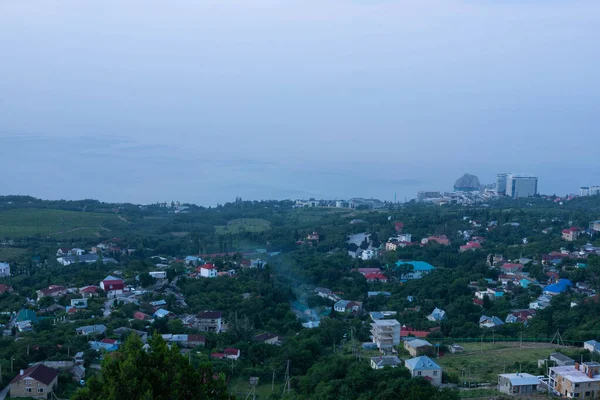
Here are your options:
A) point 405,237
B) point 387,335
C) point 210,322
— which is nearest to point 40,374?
point 210,322

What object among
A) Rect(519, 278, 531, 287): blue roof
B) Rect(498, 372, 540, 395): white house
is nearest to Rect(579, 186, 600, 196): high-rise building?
Rect(519, 278, 531, 287): blue roof

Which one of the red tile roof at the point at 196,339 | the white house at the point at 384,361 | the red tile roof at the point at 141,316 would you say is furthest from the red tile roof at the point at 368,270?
the white house at the point at 384,361

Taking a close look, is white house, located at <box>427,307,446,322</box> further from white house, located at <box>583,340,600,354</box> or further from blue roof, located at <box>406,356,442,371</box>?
blue roof, located at <box>406,356,442,371</box>

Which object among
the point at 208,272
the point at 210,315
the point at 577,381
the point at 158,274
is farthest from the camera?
the point at 208,272

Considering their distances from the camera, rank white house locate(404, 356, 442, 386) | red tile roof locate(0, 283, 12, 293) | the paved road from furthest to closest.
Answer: red tile roof locate(0, 283, 12, 293) < white house locate(404, 356, 442, 386) < the paved road

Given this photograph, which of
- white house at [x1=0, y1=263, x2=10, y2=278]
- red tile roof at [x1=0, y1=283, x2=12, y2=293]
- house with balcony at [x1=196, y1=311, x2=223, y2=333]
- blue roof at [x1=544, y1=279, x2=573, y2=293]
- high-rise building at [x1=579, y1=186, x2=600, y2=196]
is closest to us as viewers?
house with balcony at [x1=196, y1=311, x2=223, y2=333]

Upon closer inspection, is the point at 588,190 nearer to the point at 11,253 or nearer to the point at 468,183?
the point at 468,183

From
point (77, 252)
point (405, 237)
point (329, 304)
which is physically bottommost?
point (329, 304)

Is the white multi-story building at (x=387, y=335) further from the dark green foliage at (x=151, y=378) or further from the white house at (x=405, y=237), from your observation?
the white house at (x=405, y=237)
